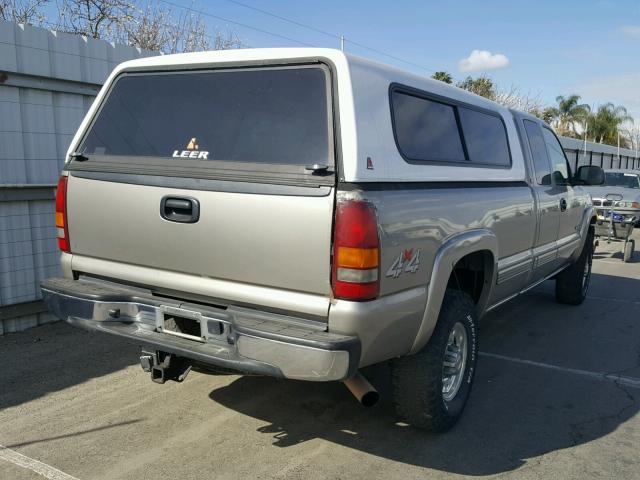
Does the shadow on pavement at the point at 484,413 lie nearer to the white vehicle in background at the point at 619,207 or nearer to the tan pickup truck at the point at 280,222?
the tan pickup truck at the point at 280,222

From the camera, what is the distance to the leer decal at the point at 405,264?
294cm

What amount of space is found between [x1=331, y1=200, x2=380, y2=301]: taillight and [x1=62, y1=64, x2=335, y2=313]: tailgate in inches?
2.2

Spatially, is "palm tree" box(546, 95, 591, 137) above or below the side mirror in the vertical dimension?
above

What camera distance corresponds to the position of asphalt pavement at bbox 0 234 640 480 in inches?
130

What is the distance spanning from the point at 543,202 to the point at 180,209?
11.5ft

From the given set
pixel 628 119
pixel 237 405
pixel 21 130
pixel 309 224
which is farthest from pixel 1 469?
pixel 628 119

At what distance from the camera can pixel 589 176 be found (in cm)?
638

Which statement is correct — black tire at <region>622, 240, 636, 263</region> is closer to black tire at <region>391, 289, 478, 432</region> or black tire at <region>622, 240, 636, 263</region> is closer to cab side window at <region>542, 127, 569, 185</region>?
cab side window at <region>542, 127, 569, 185</region>

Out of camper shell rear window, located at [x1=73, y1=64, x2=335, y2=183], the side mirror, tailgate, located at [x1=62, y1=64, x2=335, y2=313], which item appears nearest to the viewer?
tailgate, located at [x1=62, y1=64, x2=335, y2=313]

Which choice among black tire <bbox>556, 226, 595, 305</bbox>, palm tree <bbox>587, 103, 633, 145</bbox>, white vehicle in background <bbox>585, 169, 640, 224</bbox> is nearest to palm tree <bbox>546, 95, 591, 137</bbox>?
palm tree <bbox>587, 103, 633, 145</bbox>

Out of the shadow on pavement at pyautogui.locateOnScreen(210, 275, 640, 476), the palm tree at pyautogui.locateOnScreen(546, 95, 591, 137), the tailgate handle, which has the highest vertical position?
the palm tree at pyautogui.locateOnScreen(546, 95, 591, 137)

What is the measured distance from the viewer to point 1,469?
3.19m

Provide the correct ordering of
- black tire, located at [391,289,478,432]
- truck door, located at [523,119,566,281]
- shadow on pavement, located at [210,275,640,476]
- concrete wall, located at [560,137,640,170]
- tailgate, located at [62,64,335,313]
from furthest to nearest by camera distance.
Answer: concrete wall, located at [560,137,640,170] → truck door, located at [523,119,566,281] → shadow on pavement, located at [210,275,640,476] → black tire, located at [391,289,478,432] → tailgate, located at [62,64,335,313]

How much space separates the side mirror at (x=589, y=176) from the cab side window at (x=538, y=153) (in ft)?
3.01
